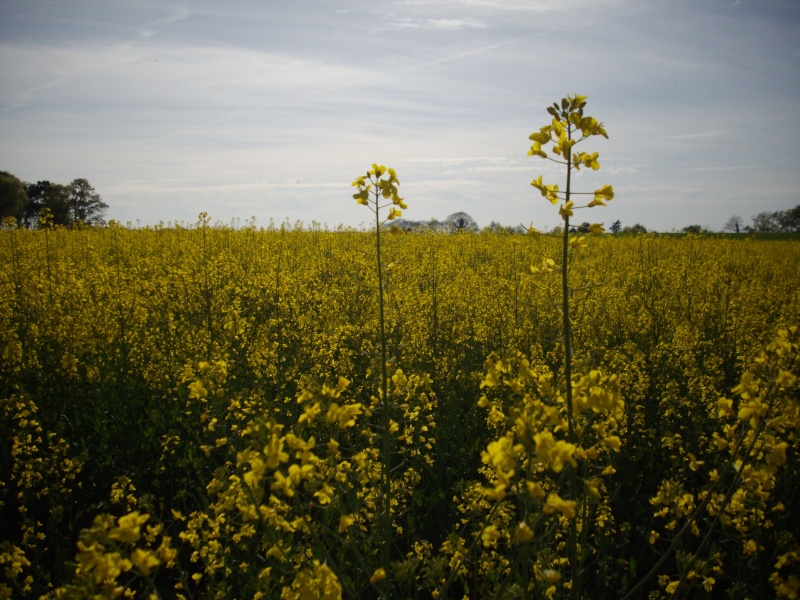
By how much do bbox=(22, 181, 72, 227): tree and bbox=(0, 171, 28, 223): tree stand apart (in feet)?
2.06

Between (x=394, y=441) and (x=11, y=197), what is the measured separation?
31.8m

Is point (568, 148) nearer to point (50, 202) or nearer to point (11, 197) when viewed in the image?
point (50, 202)

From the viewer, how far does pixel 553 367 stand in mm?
5160

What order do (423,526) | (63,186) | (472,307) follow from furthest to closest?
(63,186) < (472,307) < (423,526)

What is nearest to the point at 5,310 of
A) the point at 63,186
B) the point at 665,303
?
the point at 665,303

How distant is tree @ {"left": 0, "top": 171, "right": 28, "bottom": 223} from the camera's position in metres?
26.8

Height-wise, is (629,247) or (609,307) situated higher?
(629,247)

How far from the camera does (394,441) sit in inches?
144

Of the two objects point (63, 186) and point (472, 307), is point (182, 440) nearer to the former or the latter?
point (472, 307)

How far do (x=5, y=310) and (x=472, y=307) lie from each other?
505 centimetres

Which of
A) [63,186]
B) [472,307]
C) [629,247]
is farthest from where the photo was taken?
[63,186]

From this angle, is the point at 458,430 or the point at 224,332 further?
the point at 224,332

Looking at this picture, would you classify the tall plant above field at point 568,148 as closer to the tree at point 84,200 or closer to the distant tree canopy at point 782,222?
the tree at point 84,200

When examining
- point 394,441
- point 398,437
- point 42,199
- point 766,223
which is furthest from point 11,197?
point 766,223
